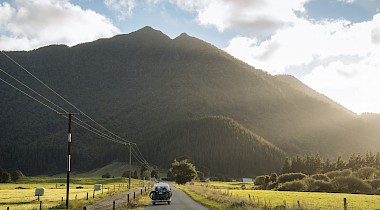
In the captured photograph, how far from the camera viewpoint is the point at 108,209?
146 ft

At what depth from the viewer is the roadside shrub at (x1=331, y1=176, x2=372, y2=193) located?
123 m

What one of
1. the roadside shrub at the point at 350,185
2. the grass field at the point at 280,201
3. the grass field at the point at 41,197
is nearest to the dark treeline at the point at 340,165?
the roadside shrub at the point at 350,185

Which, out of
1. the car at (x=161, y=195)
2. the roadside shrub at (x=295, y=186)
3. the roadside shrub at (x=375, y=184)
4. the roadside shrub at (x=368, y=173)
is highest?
the car at (x=161, y=195)

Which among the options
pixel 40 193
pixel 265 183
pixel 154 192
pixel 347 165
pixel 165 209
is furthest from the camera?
pixel 347 165

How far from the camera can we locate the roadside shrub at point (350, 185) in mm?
122938

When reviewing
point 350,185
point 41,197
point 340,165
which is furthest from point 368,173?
point 41,197

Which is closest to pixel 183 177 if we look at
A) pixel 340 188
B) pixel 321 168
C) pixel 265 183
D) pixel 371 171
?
pixel 265 183

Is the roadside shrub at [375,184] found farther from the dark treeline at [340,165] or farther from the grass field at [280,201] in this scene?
the dark treeline at [340,165]

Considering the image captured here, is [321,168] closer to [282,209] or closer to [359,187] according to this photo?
[359,187]

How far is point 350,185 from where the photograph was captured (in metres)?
126

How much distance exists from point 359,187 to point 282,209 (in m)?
95.6

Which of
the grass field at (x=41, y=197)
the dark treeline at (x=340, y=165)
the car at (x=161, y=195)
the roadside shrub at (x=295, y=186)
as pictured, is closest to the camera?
the car at (x=161, y=195)

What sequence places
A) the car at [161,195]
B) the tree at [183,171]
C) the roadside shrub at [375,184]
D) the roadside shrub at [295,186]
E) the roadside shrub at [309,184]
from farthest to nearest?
the tree at [183,171], the roadside shrub at [295,186], the roadside shrub at [309,184], the roadside shrub at [375,184], the car at [161,195]

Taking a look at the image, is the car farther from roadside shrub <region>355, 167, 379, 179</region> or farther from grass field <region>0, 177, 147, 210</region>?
roadside shrub <region>355, 167, 379, 179</region>
